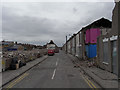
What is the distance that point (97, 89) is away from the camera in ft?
24.3

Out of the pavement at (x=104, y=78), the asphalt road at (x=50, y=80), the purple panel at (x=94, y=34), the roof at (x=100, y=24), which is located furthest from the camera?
the roof at (x=100, y=24)

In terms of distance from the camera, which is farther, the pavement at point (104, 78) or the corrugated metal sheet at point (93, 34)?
the corrugated metal sheet at point (93, 34)

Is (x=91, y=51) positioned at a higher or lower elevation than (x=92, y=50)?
lower

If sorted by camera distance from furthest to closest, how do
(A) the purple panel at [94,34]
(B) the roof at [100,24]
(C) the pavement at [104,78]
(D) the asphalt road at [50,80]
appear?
(B) the roof at [100,24] < (A) the purple panel at [94,34] < (D) the asphalt road at [50,80] < (C) the pavement at [104,78]

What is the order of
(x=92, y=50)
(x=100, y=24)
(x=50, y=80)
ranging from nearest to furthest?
(x=50, y=80) → (x=92, y=50) → (x=100, y=24)

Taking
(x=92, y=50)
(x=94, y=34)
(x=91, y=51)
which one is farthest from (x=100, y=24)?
(x=91, y=51)

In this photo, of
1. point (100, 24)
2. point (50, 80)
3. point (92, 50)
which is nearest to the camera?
point (50, 80)

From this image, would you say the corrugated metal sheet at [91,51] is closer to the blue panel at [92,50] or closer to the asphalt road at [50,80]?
the blue panel at [92,50]

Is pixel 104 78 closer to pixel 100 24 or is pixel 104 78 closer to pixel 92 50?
pixel 92 50

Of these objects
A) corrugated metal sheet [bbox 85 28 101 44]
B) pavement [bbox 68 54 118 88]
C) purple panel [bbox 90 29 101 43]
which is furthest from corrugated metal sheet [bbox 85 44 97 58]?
pavement [bbox 68 54 118 88]

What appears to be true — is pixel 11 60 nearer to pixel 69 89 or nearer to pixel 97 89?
pixel 69 89

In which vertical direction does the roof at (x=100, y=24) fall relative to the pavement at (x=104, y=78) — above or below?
above

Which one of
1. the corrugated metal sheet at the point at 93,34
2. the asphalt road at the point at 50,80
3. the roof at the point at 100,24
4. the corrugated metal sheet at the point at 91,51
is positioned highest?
the roof at the point at 100,24

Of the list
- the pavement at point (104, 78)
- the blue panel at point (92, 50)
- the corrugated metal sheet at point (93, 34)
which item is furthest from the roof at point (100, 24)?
the pavement at point (104, 78)
